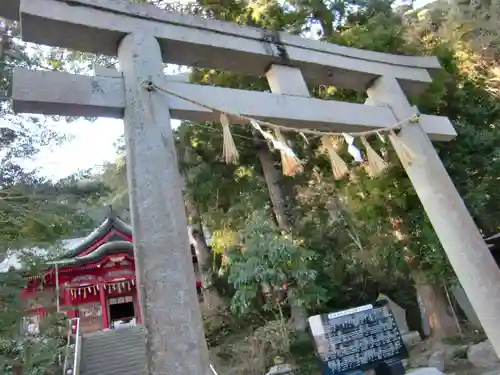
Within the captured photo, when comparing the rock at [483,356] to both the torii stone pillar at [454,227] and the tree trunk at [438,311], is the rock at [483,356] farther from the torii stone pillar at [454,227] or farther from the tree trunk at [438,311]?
the torii stone pillar at [454,227]

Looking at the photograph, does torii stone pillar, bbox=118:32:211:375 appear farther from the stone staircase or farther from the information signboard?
the stone staircase

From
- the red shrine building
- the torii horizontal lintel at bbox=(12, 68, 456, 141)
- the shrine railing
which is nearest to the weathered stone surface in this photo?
the red shrine building

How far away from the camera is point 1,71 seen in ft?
24.7

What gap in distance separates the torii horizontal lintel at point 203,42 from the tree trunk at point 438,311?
547 cm

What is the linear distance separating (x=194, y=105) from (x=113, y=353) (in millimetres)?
9606

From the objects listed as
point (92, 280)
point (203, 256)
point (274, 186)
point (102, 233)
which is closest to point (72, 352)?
point (92, 280)

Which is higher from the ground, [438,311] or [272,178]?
[272,178]

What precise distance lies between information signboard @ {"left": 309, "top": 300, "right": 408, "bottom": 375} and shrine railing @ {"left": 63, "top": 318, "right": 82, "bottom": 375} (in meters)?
6.04

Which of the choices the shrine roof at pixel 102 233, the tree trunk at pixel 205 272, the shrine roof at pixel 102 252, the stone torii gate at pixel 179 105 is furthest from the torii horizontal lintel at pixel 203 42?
the shrine roof at pixel 102 233

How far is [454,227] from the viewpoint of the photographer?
3504 mm

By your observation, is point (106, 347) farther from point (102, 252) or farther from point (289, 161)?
point (289, 161)

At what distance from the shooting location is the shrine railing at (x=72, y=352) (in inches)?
342

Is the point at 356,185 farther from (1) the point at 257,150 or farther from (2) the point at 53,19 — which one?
(2) the point at 53,19

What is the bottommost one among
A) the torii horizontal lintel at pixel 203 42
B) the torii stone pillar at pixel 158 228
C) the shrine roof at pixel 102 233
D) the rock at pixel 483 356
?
the rock at pixel 483 356
